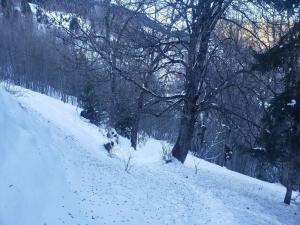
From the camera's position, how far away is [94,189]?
8.25 meters

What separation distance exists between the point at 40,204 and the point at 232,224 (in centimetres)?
422

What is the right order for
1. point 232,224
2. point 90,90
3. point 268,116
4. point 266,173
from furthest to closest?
1. point 266,173
2. point 90,90
3. point 268,116
4. point 232,224

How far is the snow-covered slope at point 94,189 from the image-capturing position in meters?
6.46

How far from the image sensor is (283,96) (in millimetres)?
10516

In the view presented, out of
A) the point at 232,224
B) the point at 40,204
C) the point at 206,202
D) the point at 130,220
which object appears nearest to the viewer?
the point at 40,204

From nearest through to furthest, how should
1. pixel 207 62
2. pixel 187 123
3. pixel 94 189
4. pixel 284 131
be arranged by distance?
pixel 94 189
pixel 284 131
pixel 207 62
pixel 187 123

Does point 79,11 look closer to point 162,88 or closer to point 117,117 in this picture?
point 162,88

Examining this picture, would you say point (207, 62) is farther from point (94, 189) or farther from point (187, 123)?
point (94, 189)

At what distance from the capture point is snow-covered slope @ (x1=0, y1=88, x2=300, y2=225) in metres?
6.46

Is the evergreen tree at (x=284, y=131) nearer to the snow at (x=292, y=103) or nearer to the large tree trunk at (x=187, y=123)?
the snow at (x=292, y=103)

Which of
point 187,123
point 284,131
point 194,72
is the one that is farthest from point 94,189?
point 194,72

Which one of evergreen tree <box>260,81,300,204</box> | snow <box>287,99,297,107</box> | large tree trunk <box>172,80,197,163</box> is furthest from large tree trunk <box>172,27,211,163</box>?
snow <box>287,99,297,107</box>

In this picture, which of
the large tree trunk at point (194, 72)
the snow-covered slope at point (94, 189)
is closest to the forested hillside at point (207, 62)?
the large tree trunk at point (194, 72)

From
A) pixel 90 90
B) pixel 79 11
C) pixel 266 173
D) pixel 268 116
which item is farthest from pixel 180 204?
pixel 266 173
